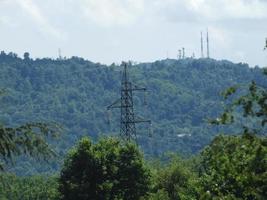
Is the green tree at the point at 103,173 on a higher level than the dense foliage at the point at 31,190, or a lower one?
higher

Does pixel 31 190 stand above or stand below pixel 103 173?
below

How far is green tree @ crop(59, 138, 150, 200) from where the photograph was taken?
52688 mm

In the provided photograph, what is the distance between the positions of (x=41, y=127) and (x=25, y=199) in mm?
120591

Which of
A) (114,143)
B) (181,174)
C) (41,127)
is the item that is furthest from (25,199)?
(41,127)

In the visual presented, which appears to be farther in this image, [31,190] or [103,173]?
[31,190]

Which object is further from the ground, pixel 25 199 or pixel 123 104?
pixel 123 104

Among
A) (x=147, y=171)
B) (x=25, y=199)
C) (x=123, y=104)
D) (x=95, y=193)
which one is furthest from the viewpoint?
(x=25, y=199)

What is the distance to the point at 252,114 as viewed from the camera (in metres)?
10.9

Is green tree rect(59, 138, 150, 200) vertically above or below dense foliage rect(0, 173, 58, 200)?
above

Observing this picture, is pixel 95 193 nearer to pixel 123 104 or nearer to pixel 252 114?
pixel 123 104

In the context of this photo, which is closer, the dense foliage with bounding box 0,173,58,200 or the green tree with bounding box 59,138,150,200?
the green tree with bounding box 59,138,150,200

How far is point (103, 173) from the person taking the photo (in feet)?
176

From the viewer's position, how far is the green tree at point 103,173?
52688 mm

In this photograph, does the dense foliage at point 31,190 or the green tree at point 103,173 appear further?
the dense foliage at point 31,190
